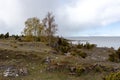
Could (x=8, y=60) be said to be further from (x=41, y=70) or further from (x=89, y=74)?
(x=89, y=74)

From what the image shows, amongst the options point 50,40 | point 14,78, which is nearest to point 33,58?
point 14,78

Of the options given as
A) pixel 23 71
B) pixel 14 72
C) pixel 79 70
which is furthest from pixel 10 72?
pixel 79 70

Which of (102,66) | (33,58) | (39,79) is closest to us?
Answer: (39,79)

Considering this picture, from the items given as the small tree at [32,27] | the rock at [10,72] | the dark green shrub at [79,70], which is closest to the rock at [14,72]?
the rock at [10,72]

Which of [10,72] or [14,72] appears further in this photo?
[14,72]

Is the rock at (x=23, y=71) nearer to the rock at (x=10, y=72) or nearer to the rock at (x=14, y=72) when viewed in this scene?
the rock at (x=14, y=72)

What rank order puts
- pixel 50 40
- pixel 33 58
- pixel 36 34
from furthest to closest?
pixel 36 34, pixel 50 40, pixel 33 58

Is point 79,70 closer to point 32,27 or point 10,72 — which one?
point 10,72

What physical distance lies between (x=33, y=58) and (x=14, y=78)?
15.5ft

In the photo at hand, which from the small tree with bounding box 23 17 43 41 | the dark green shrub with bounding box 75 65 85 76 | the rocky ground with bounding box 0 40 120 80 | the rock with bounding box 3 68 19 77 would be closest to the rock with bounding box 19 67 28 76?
the rocky ground with bounding box 0 40 120 80

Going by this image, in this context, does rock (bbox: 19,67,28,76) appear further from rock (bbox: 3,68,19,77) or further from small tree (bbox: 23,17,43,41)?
small tree (bbox: 23,17,43,41)

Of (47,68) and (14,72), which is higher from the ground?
(47,68)

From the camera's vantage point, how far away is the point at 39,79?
20.2 metres

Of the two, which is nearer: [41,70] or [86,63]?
[41,70]
